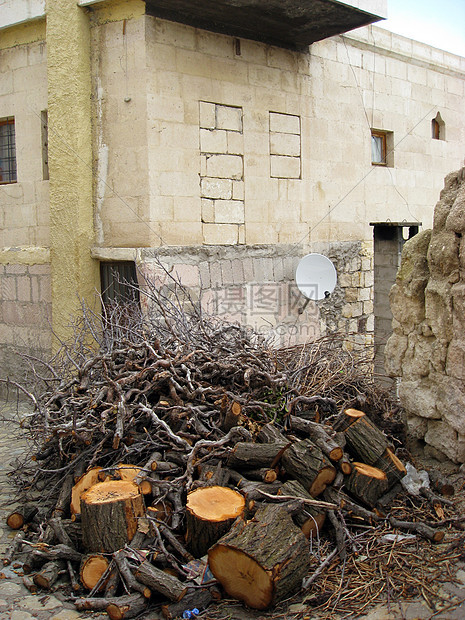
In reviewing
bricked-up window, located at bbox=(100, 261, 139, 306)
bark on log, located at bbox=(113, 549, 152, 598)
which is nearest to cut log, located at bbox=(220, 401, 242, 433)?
bark on log, located at bbox=(113, 549, 152, 598)

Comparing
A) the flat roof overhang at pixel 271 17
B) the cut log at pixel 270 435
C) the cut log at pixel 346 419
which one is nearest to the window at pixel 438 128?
the flat roof overhang at pixel 271 17

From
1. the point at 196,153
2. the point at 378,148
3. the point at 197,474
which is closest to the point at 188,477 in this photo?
the point at 197,474

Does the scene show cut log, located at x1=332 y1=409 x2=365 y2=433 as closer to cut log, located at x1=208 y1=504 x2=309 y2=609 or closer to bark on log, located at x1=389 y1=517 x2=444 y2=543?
bark on log, located at x1=389 y1=517 x2=444 y2=543

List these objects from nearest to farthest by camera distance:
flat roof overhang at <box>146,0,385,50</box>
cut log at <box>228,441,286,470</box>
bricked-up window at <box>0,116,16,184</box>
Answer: cut log at <box>228,441,286,470</box>
flat roof overhang at <box>146,0,385,50</box>
bricked-up window at <box>0,116,16,184</box>

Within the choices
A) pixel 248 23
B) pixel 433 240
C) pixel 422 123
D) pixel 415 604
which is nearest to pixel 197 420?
pixel 415 604

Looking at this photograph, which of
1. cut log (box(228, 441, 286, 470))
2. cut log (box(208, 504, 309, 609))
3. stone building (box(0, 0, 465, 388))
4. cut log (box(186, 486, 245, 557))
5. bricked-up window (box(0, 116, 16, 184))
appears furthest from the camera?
bricked-up window (box(0, 116, 16, 184))

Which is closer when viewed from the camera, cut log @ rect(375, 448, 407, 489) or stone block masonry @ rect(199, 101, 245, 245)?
cut log @ rect(375, 448, 407, 489)

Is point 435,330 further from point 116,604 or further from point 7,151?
point 7,151

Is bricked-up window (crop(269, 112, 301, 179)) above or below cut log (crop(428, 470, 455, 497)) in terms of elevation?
above

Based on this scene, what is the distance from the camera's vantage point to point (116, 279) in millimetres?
7234

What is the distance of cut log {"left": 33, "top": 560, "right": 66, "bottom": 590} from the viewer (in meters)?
3.51

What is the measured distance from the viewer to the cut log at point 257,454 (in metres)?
3.95

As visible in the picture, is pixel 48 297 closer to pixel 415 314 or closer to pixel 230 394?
pixel 230 394

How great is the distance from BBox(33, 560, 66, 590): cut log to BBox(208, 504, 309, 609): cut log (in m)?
1.00
